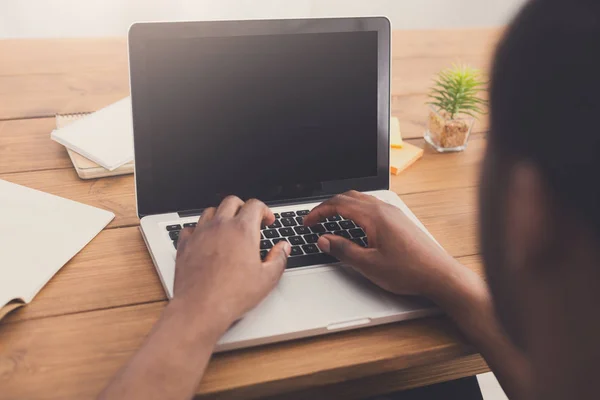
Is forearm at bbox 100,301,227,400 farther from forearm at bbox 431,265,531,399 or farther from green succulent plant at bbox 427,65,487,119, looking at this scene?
green succulent plant at bbox 427,65,487,119

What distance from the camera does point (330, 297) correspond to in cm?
72

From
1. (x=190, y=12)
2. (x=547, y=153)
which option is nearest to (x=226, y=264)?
(x=547, y=153)

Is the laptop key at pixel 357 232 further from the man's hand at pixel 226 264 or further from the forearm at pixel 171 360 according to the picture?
the forearm at pixel 171 360

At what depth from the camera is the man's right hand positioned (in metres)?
0.71

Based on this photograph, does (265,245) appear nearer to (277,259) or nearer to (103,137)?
(277,259)

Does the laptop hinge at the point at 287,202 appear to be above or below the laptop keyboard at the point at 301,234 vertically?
above

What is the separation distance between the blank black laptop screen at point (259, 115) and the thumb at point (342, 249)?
14cm

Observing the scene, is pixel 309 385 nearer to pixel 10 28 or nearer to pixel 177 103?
pixel 177 103

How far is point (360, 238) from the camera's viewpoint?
0.82m

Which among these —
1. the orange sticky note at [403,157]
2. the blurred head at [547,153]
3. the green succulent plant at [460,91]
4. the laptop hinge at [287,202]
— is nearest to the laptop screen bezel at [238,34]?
the laptop hinge at [287,202]

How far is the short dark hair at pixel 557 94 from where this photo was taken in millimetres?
350

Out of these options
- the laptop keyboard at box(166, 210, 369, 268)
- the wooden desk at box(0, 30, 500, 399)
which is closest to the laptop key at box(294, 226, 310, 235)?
the laptop keyboard at box(166, 210, 369, 268)

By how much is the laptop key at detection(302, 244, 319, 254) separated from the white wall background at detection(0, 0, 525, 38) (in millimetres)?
2187

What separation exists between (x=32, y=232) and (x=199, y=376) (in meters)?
0.35
